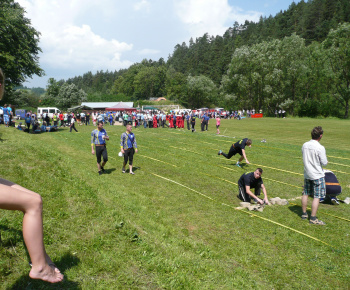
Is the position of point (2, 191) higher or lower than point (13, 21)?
lower

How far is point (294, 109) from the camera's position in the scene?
5612cm

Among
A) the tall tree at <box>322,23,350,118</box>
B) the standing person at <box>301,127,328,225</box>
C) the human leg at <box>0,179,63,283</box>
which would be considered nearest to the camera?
the human leg at <box>0,179,63,283</box>

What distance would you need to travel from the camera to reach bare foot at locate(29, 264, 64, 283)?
1.79 m

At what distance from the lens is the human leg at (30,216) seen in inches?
65.6

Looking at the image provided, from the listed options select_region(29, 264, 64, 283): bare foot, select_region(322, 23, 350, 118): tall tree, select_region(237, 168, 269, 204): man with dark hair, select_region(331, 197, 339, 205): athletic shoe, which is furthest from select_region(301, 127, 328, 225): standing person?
select_region(322, 23, 350, 118): tall tree

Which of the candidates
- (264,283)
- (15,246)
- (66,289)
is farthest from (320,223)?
(15,246)

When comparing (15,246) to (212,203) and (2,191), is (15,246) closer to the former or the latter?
(2,191)

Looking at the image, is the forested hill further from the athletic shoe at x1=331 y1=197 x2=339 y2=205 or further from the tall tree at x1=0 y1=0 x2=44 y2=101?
the athletic shoe at x1=331 y1=197 x2=339 y2=205

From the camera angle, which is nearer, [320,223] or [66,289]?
[66,289]

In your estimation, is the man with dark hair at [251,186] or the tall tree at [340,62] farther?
the tall tree at [340,62]

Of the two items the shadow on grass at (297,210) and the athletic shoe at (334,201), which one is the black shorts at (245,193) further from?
the athletic shoe at (334,201)

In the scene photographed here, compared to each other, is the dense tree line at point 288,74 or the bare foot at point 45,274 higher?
the dense tree line at point 288,74

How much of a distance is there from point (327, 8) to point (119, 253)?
11454cm

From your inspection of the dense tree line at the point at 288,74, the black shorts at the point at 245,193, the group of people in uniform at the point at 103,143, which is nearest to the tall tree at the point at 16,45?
the group of people in uniform at the point at 103,143
